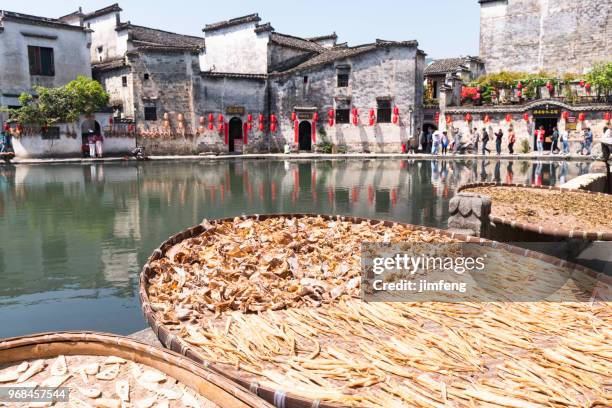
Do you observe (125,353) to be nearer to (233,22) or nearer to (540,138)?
(540,138)

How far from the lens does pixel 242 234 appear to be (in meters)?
5.79

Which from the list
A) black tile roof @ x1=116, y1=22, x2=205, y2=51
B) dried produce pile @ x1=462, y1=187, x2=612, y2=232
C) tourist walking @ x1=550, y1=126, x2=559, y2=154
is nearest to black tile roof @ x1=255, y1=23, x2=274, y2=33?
black tile roof @ x1=116, y1=22, x2=205, y2=51

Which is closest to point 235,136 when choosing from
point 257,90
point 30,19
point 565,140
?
point 257,90

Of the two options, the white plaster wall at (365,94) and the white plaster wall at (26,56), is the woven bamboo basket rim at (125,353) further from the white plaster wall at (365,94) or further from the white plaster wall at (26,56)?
the white plaster wall at (26,56)

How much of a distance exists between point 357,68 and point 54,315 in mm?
26554

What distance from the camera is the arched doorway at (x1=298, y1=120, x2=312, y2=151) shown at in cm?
3156

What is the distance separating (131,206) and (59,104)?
15.9 meters

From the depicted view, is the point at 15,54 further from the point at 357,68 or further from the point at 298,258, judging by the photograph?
the point at 298,258

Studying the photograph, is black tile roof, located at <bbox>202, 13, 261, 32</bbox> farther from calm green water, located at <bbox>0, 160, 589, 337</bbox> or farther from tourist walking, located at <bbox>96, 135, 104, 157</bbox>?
tourist walking, located at <bbox>96, 135, 104, 157</bbox>

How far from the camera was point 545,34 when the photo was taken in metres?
32.3

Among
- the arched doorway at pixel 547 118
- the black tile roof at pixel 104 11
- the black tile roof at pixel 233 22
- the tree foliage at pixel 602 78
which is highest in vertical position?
the black tile roof at pixel 104 11

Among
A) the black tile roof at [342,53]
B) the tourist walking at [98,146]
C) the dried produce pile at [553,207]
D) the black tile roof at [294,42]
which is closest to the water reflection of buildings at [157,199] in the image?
the dried produce pile at [553,207]

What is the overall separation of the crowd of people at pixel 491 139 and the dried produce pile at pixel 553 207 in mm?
19372

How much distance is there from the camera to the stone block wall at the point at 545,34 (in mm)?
30484
